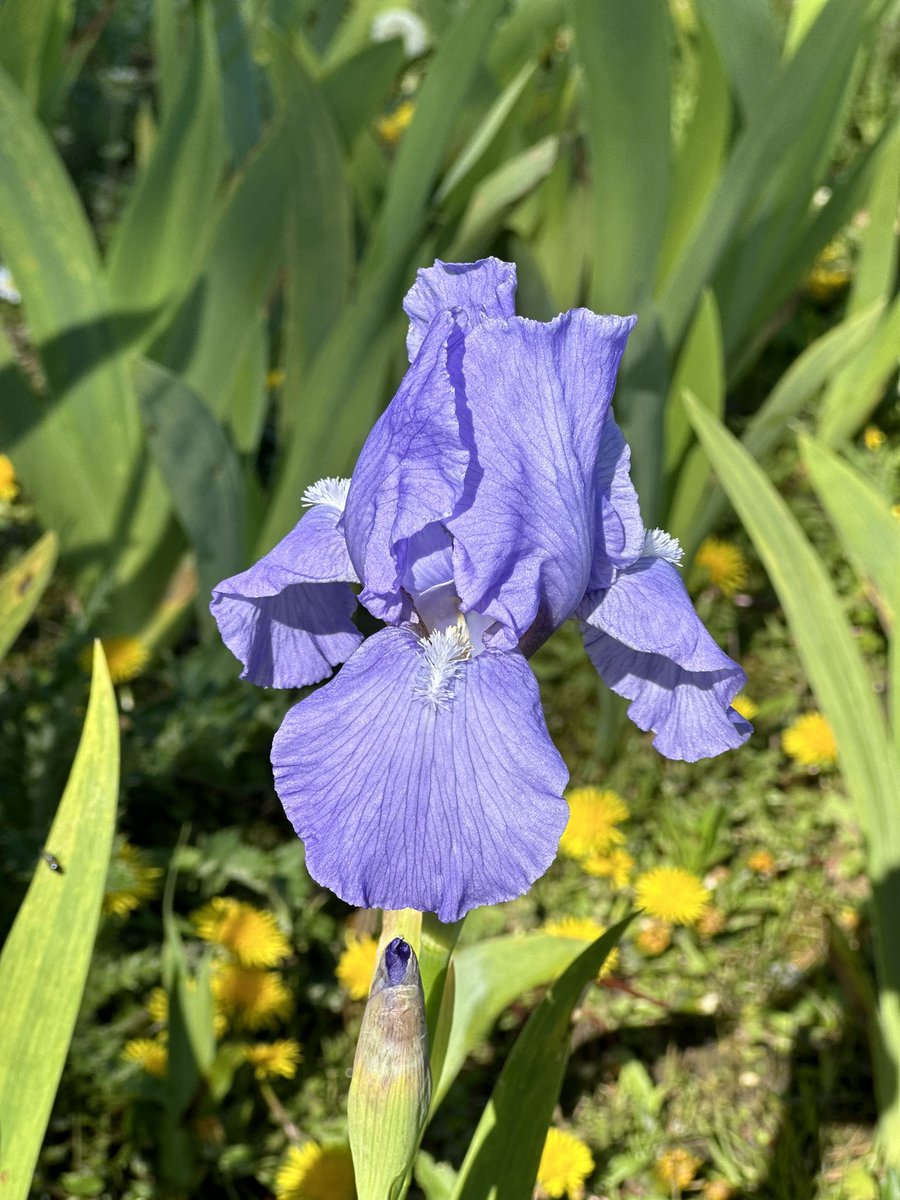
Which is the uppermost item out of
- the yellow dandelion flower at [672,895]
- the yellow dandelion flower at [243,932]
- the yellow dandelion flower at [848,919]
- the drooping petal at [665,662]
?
the drooping petal at [665,662]

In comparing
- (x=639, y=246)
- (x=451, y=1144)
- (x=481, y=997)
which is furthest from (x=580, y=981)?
(x=639, y=246)

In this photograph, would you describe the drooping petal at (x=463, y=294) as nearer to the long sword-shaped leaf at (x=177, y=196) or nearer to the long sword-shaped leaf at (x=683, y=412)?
the long sword-shaped leaf at (x=683, y=412)

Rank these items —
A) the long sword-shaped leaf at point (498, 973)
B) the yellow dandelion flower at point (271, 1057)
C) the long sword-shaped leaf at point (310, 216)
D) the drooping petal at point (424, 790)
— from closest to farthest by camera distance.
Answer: the drooping petal at point (424, 790) < the long sword-shaped leaf at point (498, 973) < the yellow dandelion flower at point (271, 1057) < the long sword-shaped leaf at point (310, 216)

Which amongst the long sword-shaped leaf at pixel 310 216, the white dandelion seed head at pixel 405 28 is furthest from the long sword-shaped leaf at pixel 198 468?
the white dandelion seed head at pixel 405 28

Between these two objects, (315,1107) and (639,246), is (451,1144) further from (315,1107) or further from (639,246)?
(639,246)

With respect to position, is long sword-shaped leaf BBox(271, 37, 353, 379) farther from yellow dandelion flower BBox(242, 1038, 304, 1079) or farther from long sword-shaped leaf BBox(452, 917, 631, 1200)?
long sword-shaped leaf BBox(452, 917, 631, 1200)

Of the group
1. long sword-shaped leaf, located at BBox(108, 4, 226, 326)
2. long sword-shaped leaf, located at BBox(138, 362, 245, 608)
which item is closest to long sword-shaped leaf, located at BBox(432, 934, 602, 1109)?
long sword-shaped leaf, located at BBox(138, 362, 245, 608)
